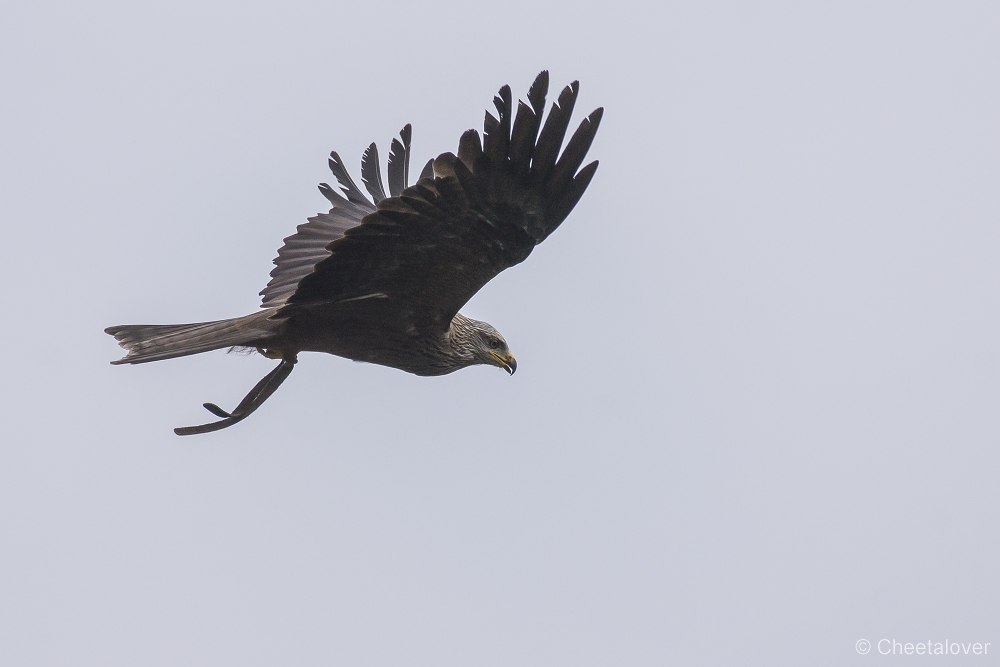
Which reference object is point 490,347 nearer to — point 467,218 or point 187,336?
point 467,218

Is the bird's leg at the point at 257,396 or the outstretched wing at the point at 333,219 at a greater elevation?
the outstretched wing at the point at 333,219

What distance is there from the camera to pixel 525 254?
701 cm

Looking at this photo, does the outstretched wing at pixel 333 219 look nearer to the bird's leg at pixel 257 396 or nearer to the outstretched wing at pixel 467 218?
the bird's leg at pixel 257 396

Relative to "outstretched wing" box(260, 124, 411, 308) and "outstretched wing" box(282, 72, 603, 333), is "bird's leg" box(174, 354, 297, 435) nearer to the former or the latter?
"outstretched wing" box(260, 124, 411, 308)

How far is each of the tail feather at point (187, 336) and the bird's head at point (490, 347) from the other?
52.6 inches

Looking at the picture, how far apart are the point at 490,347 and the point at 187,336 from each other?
1.95 metres

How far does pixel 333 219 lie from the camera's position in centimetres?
903

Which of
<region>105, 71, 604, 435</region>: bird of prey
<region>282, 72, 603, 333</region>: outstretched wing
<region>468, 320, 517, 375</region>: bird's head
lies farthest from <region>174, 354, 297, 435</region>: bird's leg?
<region>468, 320, 517, 375</region>: bird's head

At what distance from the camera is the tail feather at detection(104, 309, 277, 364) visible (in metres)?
7.50

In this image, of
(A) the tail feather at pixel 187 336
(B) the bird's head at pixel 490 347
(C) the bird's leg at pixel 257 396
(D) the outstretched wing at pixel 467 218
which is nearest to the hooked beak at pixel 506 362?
(B) the bird's head at pixel 490 347

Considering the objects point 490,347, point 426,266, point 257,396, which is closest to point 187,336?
point 257,396

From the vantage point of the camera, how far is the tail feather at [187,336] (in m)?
7.50

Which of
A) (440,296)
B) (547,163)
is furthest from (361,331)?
(547,163)

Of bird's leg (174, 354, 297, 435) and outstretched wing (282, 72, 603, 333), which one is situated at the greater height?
outstretched wing (282, 72, 603, 333)
